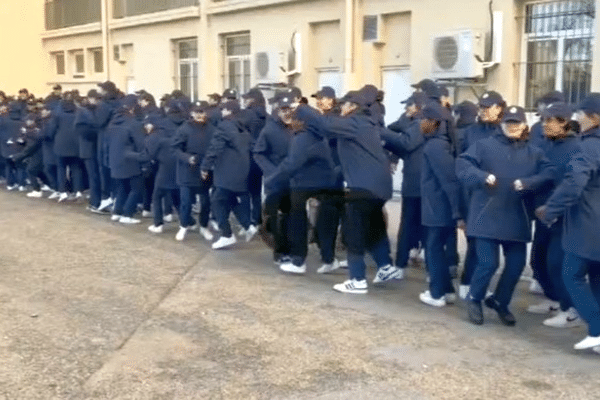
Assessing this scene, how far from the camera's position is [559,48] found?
11680 millimetres

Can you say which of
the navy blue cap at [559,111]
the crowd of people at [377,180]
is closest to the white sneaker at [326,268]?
the crowd of people at [377,180]

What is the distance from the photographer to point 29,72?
2823 centimetres

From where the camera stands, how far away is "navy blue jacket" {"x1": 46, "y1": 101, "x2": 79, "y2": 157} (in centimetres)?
1334

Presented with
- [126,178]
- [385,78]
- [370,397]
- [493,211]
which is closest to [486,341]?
[493,211]

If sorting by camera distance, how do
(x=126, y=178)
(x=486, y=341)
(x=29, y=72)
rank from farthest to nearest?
(x=29, y=72) < (x=126, y=178) < (x=486, y=341)

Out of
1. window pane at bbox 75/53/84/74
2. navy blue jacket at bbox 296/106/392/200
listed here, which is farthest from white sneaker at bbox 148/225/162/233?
window pane at bbox 75/53/84/74

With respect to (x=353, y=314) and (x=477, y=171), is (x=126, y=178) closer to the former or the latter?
(x=353, y=314)

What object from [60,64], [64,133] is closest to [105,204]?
[64,133]

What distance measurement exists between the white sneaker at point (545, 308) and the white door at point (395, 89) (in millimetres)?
7177

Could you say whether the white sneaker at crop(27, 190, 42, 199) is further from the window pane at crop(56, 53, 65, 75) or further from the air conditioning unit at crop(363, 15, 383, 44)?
the window pane at crop(56, 53, 65, 75)

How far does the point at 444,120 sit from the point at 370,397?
2852 mm

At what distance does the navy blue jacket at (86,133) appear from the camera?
12672 millimetres

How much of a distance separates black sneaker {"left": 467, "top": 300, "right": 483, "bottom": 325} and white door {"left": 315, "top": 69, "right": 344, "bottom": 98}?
860 centimetres

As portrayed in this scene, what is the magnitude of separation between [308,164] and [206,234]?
267cm
